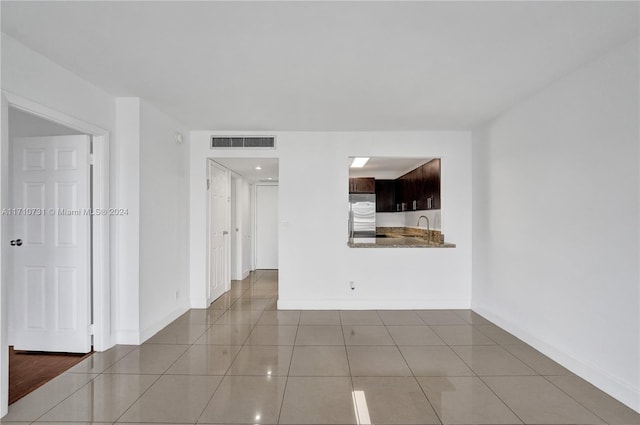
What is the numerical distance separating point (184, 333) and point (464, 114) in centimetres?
411

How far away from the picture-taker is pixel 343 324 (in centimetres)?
389

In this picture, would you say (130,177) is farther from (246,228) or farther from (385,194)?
(385,194)

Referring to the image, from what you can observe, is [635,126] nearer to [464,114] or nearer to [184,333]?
[464,114]

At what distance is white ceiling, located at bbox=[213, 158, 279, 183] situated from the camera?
15.5ft

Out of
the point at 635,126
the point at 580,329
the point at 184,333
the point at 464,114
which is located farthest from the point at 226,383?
the point at 464,114

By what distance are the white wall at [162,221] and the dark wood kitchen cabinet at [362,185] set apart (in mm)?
4202

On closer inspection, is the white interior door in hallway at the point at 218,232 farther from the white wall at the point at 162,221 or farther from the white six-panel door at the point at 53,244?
the white six-panel door at the point at 53,244

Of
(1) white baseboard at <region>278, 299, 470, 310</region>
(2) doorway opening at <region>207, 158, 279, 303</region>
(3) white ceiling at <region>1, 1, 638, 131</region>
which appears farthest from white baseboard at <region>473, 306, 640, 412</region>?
(2) doorway opening at <region>207, 158, 279, 303</region>

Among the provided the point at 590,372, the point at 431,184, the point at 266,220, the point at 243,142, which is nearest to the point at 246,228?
the point at 266,220

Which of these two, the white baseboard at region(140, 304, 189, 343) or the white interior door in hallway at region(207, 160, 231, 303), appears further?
the white interior door in hallway at region(207, 160, 231, 303)

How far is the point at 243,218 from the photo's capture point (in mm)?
6652

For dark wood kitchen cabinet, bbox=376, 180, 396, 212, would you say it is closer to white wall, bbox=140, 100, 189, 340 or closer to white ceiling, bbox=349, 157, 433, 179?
white ceiling, bbox=349, 157, 433, 179

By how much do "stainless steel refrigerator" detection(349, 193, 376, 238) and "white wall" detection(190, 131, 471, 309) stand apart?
3.00 m

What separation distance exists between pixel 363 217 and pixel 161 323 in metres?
4.93
